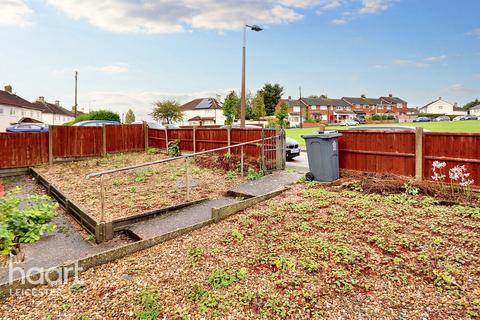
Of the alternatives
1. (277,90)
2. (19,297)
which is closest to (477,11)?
(19,297)

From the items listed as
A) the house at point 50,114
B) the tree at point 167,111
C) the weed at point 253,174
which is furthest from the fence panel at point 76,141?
the house at point 50,114

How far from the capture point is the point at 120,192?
8.75 m

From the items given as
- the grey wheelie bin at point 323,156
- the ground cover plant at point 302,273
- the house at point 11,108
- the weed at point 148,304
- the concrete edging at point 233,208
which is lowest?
the weed at point 148,304

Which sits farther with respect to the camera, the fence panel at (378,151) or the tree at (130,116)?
the tree at (130,116)

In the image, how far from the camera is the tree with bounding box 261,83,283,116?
7306 cm

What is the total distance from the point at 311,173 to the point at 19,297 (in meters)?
6.57

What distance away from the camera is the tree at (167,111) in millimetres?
49156

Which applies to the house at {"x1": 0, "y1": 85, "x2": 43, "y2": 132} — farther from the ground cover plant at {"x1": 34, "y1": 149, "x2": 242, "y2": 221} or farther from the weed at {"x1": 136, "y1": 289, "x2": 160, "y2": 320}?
the weed at {"x1": 136, "y1": 289, "x2": 160, "y2": 320}

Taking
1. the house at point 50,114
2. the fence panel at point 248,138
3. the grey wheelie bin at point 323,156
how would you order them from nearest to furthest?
the grey wheelie bin at point 323,156, the fence panel at point 248,138, the house at point 50,114

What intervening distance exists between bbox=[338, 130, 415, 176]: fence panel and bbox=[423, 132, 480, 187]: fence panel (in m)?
0.32

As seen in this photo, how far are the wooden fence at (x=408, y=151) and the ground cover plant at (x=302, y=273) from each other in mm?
1628

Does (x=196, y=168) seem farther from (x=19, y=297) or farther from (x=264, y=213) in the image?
(x=19, y=297)

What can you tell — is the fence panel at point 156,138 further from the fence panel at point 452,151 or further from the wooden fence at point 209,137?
the fence panel at point 452,151

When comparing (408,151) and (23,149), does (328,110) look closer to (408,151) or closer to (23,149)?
(23,149)
